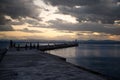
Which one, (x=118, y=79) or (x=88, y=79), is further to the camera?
(x=118, y=79)

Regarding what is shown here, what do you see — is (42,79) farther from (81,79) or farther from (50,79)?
(81,79)

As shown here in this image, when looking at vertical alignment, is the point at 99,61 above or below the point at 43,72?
below

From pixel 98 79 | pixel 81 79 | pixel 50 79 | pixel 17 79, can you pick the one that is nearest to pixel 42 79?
pixel 50 79

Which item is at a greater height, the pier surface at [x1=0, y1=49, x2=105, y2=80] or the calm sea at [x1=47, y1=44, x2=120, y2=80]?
the pier surface at [x1=0, y1=49, x2=105, y2=80]

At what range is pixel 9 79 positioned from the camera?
995cm

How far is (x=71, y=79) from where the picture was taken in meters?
9.88

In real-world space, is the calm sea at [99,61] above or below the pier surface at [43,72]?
below

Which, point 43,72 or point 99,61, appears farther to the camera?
point 99,61

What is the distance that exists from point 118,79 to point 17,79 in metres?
15.9

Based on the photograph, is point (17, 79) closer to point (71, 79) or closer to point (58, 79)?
point (58, 79)

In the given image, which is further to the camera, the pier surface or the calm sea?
the calm sea

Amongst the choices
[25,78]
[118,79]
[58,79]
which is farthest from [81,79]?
[118,79]

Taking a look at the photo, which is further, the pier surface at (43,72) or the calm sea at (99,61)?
the calm sea at (99,61)

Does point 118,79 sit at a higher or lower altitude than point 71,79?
lower
